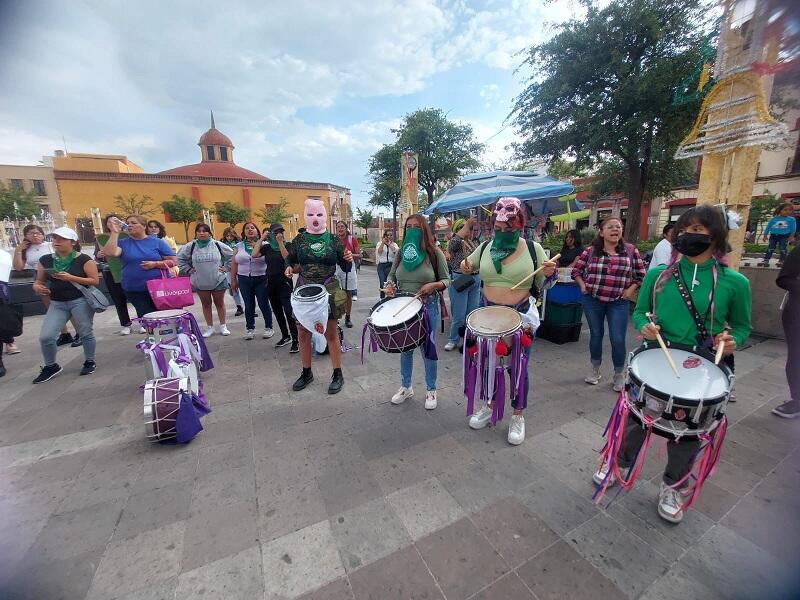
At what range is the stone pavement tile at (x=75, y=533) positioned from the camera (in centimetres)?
187

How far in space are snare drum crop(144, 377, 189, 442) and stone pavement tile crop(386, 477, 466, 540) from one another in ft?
6.25

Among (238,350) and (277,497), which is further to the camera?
(238,350)

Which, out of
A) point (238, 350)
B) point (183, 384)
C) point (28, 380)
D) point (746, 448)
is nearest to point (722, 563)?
point (746, 448)

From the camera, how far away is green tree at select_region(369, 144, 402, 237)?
28.6m

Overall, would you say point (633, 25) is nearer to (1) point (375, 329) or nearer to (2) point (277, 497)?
(1) point (375, 329)

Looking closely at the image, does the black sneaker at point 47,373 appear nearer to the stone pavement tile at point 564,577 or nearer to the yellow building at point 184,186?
the stone pavement tile at point 564,577

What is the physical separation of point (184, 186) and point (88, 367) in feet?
142

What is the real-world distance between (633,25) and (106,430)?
15.3 m

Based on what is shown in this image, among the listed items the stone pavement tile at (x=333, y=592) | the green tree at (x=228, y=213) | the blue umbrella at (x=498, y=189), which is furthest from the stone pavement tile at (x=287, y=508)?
the green tree at (x=228, y=213)

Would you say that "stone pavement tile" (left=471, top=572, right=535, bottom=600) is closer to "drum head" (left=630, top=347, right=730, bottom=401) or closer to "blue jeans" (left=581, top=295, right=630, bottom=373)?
"drum head" (left=630, top=347, right=730, bottom=401)

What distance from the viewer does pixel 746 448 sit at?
8.65 ft

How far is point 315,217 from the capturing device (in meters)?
3.53

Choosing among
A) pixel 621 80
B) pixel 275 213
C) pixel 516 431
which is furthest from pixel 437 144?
pixel 516 431

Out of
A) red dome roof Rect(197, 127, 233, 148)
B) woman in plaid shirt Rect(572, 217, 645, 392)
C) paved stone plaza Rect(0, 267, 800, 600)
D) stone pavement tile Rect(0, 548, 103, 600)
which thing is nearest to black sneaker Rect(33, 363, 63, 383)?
paved stone plaza Rect(0, 267, 800, 600)
